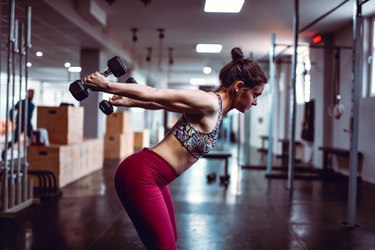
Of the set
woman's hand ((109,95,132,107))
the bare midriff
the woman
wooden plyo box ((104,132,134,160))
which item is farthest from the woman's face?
wooden plyo box ((104,132,134,160))

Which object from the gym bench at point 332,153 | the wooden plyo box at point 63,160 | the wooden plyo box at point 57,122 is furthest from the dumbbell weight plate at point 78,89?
the gym bench at point 332,153

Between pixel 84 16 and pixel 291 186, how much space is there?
11.4 feet

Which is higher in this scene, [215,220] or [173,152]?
[173,152]

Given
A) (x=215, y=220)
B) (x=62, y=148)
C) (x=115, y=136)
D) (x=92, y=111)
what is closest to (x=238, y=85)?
(x=215, y=220)

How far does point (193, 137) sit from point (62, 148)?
12.5ft

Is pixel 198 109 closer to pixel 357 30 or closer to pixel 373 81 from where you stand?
pixel 357 30

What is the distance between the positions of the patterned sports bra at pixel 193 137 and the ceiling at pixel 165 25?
2.22 m

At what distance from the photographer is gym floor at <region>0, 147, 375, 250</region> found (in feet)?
9.35

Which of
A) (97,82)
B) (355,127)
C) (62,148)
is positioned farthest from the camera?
(62,148)

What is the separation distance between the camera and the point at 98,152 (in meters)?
6.85

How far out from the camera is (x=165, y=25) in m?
6.96

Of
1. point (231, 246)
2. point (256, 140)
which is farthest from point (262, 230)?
point (256, 140)

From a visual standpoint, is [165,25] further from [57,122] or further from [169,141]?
[169,141]

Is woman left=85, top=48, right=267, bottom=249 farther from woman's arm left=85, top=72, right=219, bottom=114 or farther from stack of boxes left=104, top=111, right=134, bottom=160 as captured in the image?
stack of boxes left=104, top=111, right=134, bottom=160
